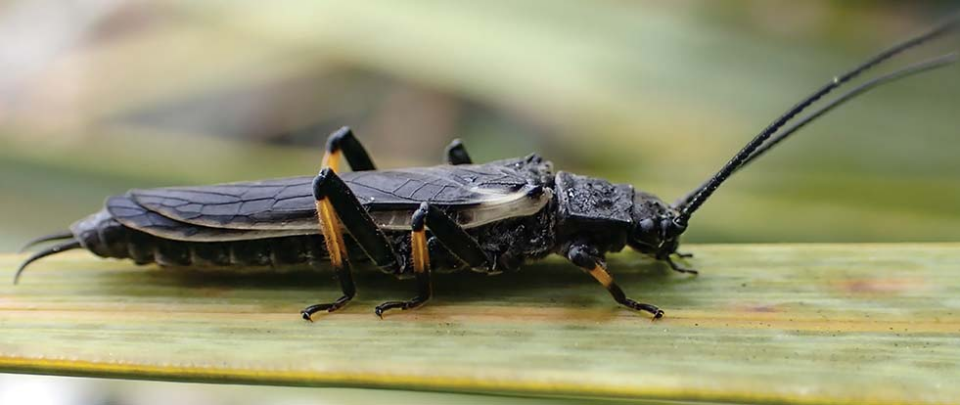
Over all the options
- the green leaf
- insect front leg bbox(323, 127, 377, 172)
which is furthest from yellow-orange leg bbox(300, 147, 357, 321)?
insect front leg bbox(323, 127, 377, 172)

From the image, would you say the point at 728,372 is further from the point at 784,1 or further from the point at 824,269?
the point at 784,1

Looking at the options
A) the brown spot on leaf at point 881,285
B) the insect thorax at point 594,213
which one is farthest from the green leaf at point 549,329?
the insect thorax at point 594,213

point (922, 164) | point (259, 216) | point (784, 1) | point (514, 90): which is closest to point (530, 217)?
point (259, 216)

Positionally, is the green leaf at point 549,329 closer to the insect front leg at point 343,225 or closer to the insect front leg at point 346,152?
the insect front leg at point 343,225

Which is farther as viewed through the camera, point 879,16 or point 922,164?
point 879,16

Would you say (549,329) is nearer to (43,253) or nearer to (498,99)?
(43,253)

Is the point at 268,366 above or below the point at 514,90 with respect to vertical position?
below

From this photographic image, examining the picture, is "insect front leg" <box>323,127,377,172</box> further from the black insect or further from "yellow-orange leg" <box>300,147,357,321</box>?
"yellow-orange leg" <box>300,147,357,321</box>
